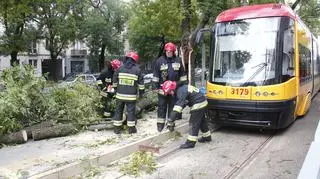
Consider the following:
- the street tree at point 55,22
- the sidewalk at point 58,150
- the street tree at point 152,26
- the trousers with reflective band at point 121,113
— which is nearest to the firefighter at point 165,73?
the sidewalk at point 58,150

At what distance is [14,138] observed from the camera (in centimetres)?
848

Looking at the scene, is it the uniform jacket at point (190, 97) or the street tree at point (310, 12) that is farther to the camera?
the street tree at point (310, 12)

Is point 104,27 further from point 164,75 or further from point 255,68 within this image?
point 255,68

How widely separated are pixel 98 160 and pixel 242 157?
2.70 meters

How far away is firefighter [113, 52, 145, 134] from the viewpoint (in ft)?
30.6

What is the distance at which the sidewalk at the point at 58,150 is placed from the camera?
263 inches

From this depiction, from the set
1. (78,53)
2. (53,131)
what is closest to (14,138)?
(53,131)

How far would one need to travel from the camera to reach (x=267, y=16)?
32.3 ft

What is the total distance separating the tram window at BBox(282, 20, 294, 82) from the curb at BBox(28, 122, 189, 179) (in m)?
3.06

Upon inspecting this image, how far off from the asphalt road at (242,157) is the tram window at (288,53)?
1.48m

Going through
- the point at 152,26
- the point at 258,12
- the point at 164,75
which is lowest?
the point at 164,75

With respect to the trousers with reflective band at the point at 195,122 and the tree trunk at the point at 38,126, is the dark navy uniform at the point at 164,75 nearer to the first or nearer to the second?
the trousers with reflective band at the point at 195,122

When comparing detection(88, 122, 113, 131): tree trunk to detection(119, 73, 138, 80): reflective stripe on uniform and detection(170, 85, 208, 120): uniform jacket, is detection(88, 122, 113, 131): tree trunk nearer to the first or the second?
detection(119, 73, 138, 80): reflective stripe on uniform

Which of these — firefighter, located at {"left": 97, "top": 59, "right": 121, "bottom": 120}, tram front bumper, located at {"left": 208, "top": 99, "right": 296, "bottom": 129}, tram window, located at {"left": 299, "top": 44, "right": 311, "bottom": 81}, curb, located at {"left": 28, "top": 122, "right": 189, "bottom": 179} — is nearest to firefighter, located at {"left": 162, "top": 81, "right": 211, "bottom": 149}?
curb, located at {"left": 28, "top": 122, "right": 189, "bottom": 179}
